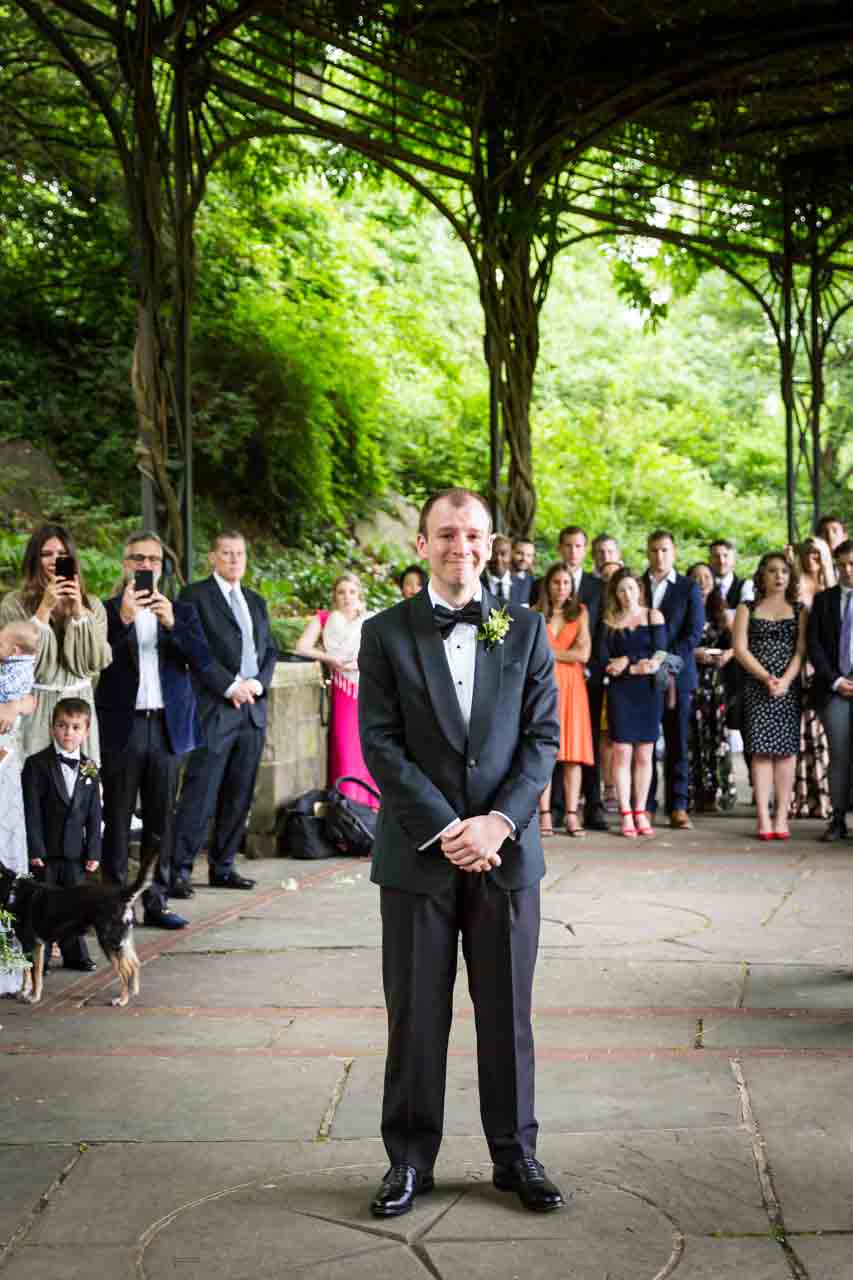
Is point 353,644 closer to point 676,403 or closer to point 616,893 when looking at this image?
point 616,893

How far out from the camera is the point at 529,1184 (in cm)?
419

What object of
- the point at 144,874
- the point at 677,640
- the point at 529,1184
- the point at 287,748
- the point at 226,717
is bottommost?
A: the point at 529,1184

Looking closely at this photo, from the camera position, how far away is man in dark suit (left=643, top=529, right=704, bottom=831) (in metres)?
11.5

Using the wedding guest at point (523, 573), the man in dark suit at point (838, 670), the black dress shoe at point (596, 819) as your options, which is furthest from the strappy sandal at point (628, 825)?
the wedding guest at point (523, 573)

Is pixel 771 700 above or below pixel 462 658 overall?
below

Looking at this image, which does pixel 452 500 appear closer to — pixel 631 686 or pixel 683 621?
pixel 631 686

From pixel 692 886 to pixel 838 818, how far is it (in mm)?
2104

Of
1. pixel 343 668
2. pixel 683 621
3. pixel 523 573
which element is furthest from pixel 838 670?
pixel 343 668

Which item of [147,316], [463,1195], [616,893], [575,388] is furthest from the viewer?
[575,388]

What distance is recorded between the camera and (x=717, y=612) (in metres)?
12.4

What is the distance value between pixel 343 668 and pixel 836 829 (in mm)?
3464

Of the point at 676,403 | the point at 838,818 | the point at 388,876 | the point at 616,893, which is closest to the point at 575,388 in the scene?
the point at 676,403

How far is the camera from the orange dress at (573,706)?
11.2 meters

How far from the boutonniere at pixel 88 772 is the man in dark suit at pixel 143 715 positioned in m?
0.77
